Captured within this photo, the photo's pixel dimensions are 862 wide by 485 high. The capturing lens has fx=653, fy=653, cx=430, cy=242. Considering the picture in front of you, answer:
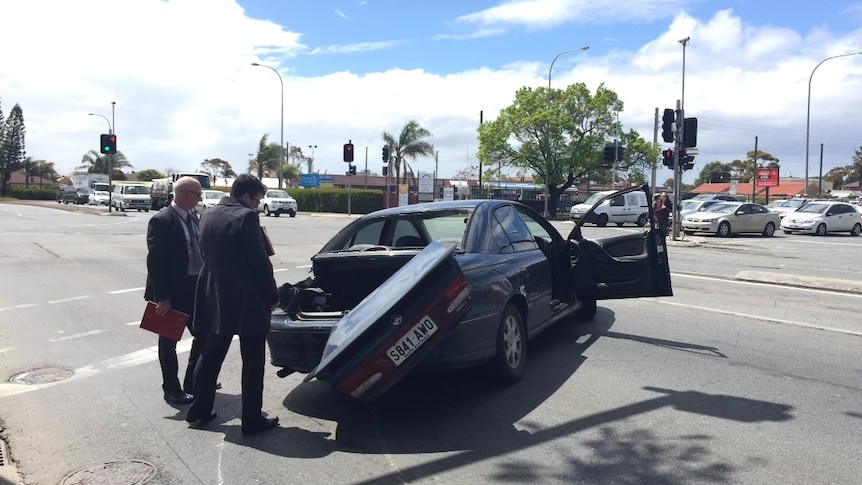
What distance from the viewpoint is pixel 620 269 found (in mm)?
6832

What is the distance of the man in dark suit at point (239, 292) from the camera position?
169 inches

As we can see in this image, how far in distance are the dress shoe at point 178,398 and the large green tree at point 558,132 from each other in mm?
38451

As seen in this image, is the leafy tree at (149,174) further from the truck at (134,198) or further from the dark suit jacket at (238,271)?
the dark suit jacket at (238,271)

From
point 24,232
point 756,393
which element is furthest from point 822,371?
point 24,232

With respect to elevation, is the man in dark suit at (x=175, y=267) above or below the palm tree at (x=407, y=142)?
below

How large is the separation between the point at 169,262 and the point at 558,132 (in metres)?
38.8

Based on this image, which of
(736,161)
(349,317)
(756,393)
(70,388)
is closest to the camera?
(349,317)

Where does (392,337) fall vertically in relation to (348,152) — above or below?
below

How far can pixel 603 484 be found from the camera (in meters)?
3.57

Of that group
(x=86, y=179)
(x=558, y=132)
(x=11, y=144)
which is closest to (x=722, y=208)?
(x=558, y=132)

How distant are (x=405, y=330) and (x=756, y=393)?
2.95m

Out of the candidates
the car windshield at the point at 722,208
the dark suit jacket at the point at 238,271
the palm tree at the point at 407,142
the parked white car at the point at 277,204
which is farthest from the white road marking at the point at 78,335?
the palm tree at the point at 407,142

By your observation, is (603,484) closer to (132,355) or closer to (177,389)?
(177,389)

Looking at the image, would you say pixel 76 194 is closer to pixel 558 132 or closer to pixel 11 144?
pixel 11 144
